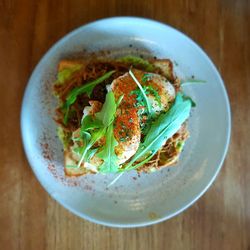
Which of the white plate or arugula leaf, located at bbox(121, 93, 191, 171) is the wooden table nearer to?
the white plate

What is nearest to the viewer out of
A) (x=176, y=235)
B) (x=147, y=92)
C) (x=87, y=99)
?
(x=147, y=92)

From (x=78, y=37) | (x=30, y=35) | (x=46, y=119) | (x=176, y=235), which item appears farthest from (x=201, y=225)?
(x=30, y=35)

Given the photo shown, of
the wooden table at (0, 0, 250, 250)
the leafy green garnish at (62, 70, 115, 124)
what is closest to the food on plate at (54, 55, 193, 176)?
the leafy green garnish at (62, 70, 115, 124)

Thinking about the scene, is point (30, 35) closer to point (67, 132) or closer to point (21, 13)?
point (21, 13)

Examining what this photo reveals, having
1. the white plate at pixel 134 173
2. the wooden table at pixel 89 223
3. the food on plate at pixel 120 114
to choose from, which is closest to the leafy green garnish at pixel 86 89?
the food on plate at pixel 120 114

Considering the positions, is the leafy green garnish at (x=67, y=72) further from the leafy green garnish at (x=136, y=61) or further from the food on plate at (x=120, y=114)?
the leafy green garnish at (x=136, y=61)
